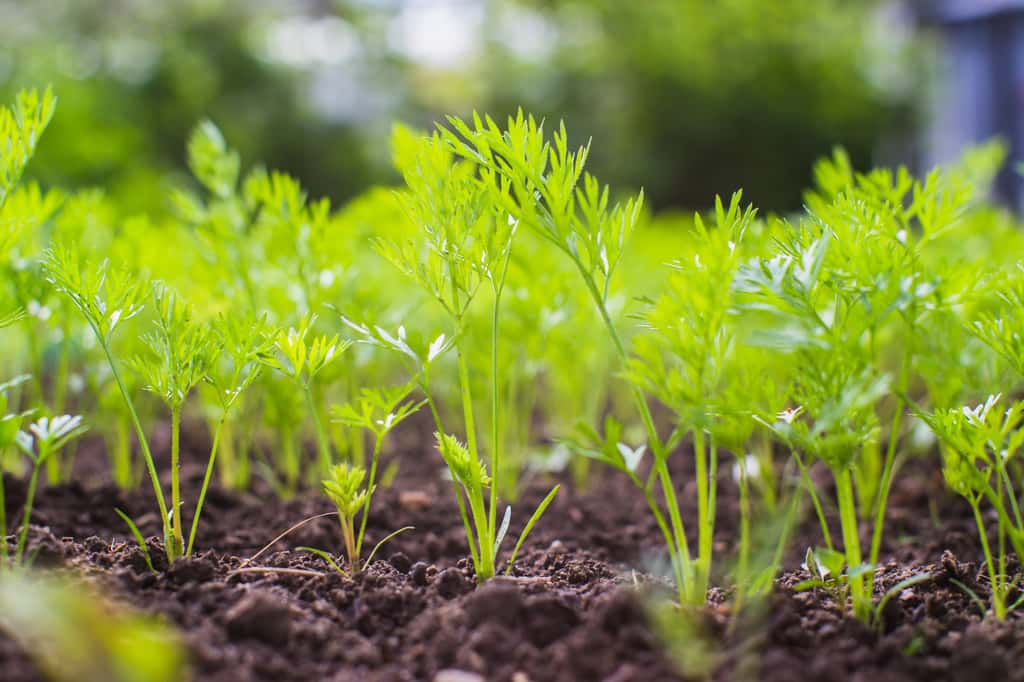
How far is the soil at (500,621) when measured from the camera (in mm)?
792

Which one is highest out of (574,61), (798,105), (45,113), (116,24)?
(116,24)

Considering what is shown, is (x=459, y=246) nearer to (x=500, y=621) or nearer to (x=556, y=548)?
(x=500, y=621)

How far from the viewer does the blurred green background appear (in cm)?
579

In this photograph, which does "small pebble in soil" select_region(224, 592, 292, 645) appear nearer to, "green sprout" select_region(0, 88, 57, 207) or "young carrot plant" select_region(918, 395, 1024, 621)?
"green sprout" select_region(0, 88, 57, 207)

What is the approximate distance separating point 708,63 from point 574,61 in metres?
1.07

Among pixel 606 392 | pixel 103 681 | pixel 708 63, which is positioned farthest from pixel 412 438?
pixel 708 63

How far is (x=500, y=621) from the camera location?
0.85 meters

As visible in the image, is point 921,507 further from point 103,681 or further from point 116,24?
point 116,24

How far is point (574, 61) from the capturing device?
676cm

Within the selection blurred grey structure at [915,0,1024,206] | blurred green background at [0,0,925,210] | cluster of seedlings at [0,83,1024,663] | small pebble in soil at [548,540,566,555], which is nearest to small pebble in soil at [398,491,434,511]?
cluster of seedlings at [0,83,1024,663]

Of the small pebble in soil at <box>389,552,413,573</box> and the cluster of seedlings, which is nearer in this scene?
the cluster of seedlings

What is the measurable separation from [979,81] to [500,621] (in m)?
6.66

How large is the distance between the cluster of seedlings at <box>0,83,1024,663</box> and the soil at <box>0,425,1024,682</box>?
0.13 feet

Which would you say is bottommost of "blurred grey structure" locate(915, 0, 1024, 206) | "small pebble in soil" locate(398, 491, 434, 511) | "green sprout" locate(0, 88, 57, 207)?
"small pebble in soil" locate(398, 491, 434, 511)
